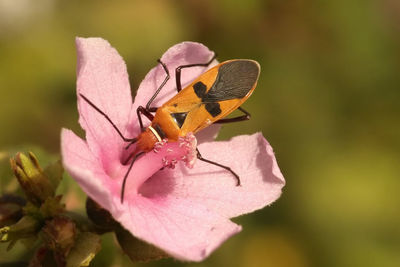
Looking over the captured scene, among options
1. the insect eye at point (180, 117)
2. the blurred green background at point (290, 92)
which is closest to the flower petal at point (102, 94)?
the insect eye at point (180, 117)

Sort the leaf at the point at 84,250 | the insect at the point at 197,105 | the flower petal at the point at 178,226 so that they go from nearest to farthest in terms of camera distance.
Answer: the flower petal at the point at 178,226, the leaf at the point at 84,250, the insect at the point at 197,105

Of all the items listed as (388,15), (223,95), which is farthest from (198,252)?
(388,15)

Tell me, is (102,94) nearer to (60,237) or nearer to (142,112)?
(142,112)

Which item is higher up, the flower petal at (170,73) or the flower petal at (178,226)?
the flower petal at (170,73)

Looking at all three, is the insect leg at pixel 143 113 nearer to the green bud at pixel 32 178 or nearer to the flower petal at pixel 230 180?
the flower petal at pixel 230 180

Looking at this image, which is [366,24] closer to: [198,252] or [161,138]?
[161,138]

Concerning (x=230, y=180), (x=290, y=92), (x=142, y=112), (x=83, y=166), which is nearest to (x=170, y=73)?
(x=142, y=112)
